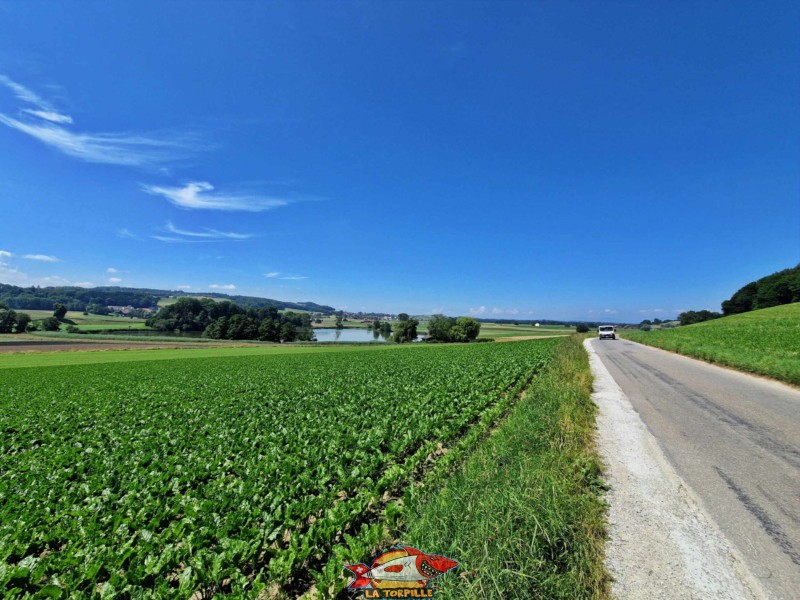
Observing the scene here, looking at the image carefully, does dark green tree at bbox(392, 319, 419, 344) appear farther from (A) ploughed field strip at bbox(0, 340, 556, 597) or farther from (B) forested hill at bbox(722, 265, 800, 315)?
(B) forested hill at bbox(722, 265, 800, 315)

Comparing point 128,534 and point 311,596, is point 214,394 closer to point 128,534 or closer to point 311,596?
point 128,534

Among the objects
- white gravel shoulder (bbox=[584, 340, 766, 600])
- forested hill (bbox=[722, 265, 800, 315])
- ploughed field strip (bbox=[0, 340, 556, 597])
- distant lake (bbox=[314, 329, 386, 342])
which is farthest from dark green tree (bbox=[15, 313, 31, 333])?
forested hill (bbox=[722, 265, 800, 315])

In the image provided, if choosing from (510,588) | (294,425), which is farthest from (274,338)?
(510,588)

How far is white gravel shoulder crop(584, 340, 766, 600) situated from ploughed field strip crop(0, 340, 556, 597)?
3110 millimetres

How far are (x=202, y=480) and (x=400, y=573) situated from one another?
478 centimetres

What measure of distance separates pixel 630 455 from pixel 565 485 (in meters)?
2.73

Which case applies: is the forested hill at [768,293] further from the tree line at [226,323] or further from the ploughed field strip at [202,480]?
the tree line at [226,323]

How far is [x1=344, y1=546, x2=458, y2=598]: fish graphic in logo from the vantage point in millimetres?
3020

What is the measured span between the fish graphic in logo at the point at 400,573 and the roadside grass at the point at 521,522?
0.47 feet

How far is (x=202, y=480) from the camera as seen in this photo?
612 centimetres

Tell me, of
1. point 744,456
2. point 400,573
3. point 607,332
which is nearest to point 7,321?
point 400,573

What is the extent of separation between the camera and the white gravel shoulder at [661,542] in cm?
307

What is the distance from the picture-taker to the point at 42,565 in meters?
3.59

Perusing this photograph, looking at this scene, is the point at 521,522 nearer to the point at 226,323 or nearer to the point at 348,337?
the point at 226,323
